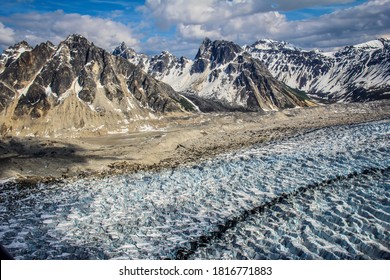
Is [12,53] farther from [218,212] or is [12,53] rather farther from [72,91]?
[218,212]

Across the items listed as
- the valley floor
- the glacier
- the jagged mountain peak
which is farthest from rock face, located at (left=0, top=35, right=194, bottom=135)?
the glacier

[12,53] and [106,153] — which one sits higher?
[12,53]

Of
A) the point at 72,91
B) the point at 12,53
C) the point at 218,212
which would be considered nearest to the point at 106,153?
the point at 218,212

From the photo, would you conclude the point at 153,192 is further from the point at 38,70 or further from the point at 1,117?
the point at 38,70

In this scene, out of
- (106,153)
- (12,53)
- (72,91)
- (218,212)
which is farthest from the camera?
(12,53)

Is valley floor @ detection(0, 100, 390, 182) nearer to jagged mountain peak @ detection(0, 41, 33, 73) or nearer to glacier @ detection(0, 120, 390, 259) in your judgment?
glacier @ detection(0, 120, 390, 259)
